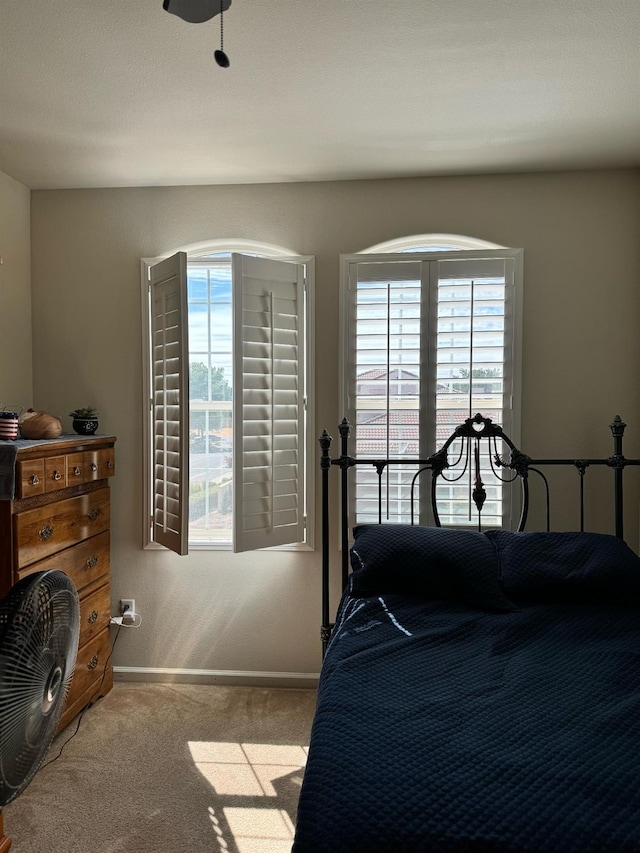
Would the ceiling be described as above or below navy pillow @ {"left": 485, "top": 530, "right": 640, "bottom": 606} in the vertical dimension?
above

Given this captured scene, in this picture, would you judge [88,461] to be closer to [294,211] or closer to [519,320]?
[294,211]

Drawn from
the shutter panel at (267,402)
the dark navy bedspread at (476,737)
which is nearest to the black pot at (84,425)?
the shutter panel at (267,402)

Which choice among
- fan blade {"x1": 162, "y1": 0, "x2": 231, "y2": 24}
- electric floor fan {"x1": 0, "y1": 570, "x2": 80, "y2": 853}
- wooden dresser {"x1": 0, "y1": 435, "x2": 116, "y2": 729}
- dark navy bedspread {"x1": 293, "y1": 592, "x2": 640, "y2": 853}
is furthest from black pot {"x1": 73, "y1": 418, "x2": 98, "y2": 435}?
electric floor fan {"x1": 0, "y1": 570, "x2": 80, "y2": 853}

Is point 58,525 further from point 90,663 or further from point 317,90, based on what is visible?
point 317,90

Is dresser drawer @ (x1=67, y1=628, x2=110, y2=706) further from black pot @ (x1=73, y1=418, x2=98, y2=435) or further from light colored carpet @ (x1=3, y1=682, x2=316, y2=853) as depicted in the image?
black pot @ (x1=73, y1=418, x2=98, y2=435)

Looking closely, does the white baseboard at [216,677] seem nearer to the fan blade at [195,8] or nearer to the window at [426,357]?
the window at [426,357]

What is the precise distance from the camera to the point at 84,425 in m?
3.16

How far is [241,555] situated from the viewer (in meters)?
3.33

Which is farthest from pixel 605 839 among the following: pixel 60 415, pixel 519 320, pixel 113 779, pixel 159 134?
pixel 60 415

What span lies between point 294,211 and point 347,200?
29cm

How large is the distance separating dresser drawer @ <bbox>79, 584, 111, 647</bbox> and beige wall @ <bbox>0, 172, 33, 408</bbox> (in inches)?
43.0

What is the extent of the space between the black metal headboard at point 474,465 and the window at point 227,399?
0.30 m

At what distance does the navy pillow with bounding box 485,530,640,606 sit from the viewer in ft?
7.49

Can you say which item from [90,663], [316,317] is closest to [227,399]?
[316,317]
